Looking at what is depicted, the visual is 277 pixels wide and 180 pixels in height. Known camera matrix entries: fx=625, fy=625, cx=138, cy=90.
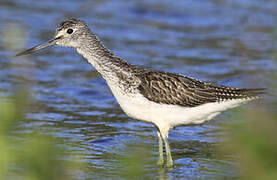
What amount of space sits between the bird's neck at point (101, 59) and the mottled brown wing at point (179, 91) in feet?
1.16

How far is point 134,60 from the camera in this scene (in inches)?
547

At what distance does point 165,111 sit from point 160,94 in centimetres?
24

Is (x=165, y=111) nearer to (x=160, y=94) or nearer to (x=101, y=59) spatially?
(x=160, y=94)

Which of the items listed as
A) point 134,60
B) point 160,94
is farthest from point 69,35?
point 134,60

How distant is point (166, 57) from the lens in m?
14.2

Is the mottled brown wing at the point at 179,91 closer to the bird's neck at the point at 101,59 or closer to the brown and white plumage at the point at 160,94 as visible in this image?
the brown and white plumage at the point at 160,94

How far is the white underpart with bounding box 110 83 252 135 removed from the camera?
8.20 m

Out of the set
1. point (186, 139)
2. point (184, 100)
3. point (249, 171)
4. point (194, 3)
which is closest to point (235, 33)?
point (194, 3)

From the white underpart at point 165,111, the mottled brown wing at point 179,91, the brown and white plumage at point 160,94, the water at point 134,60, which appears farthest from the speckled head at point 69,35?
the mottled brown wing at point 179,91

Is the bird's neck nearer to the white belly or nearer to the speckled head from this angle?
the speckled head

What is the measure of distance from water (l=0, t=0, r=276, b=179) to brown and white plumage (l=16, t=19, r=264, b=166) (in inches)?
17.9

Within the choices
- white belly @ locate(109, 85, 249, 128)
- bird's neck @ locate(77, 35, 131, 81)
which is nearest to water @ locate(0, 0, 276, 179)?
white belly @ locate(109, 85, 249, 128)

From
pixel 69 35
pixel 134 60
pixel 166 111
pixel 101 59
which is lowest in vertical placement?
pixel 166 111

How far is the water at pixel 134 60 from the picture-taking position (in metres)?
9.30
